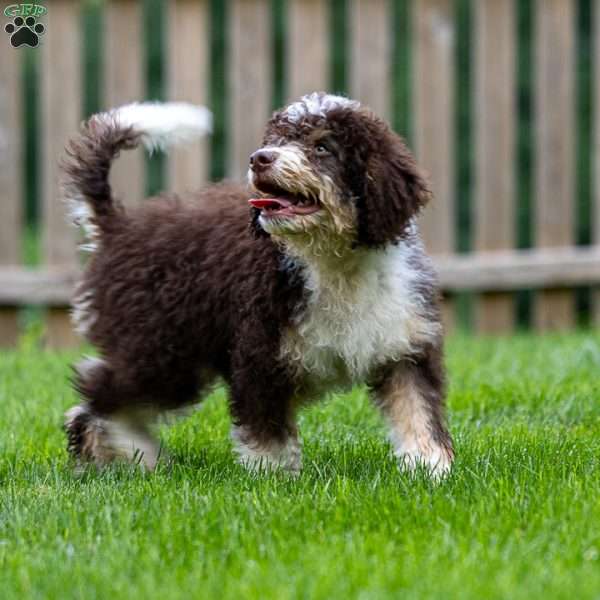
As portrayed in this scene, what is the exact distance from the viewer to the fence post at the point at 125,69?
8914mm

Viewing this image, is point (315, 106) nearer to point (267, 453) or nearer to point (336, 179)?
point (336, 179)

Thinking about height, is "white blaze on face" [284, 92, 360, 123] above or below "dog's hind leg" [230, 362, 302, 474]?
above

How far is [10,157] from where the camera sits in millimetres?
8938

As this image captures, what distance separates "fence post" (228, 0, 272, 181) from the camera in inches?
356

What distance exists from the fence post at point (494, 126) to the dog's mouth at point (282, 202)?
505 cm

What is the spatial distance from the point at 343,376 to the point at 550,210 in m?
5.10

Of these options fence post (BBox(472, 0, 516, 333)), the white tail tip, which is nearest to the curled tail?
the white tail tip

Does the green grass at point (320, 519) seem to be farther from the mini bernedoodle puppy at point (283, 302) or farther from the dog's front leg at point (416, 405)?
the mini bernedoodle puppy at point (283, 302)

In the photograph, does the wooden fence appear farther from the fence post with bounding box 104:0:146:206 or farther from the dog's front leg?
the dog's front leg

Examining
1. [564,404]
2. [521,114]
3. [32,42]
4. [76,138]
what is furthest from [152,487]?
[521,114]

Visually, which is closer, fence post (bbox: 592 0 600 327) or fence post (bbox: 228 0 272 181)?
fence post (bbox: 228 0 272 181)

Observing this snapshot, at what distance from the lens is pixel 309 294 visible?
4.62 metres

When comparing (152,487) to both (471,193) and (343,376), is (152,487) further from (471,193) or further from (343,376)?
(471,193)

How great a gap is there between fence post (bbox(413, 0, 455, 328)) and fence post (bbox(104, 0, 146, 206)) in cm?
195
